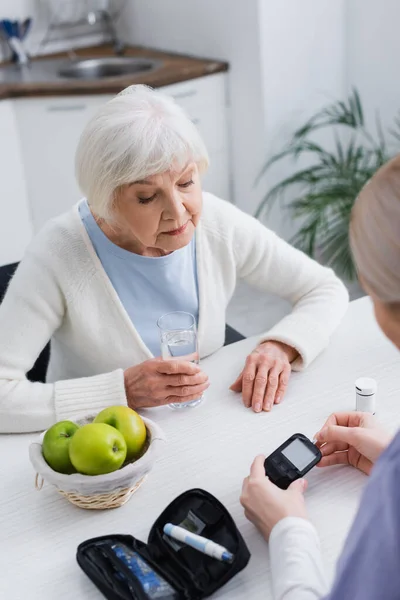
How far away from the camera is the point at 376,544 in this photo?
2.52 ft

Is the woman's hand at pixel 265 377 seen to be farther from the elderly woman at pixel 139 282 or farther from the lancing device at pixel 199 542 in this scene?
the lancing device at pixel 199 542

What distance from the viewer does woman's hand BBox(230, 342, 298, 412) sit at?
1.43 m

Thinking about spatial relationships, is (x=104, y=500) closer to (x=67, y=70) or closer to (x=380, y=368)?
(x=380, y=368)

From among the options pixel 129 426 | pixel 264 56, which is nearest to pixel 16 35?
pixel 264 56

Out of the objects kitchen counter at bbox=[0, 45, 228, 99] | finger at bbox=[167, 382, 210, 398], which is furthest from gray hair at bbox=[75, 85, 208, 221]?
kitchen counter at bbox=[0, 45, 228, 99]

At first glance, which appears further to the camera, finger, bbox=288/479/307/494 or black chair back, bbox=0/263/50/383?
black chair back, bbox=0/263/50/383

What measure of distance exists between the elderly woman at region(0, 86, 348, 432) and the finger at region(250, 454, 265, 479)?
0.66 ft

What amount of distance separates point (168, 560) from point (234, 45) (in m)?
2.54

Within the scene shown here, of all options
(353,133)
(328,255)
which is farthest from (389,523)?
(353,133)

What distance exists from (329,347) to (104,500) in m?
0.62

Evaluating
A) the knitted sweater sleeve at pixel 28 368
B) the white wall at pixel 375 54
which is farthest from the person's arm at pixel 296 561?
the white wall at pixel 375 54

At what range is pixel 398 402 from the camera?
1.40 meters

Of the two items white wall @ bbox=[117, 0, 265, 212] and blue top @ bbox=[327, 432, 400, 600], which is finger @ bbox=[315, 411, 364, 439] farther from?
white wall @ bbox=[117, 0, 265, 212]

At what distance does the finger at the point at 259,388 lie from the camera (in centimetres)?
142
